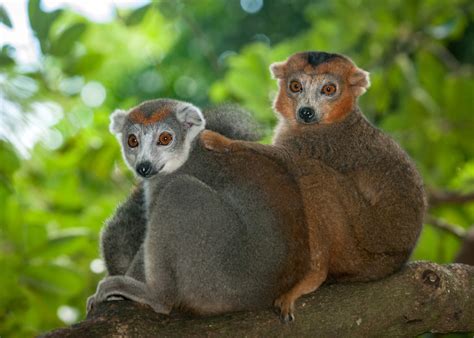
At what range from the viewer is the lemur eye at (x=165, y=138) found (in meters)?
5.90

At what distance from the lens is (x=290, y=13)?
15.0 meters

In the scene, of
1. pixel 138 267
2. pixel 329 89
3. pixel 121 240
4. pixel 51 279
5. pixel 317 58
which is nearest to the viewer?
pixel 138 267

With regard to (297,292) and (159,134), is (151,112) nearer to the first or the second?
(159,134)

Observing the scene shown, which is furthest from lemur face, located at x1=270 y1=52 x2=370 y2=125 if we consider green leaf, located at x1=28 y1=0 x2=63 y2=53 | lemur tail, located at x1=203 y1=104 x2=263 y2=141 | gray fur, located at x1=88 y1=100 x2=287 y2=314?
green leaf, located at x1=28 y1=0 x2=63 y2=53

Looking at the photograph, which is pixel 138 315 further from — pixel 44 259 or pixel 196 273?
pixel 44 259

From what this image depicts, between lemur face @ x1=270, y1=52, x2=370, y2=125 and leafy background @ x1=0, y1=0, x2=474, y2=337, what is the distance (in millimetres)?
890

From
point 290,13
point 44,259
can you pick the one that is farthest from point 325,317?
point 290,13

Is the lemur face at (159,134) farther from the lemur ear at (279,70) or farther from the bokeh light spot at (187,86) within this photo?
the bokeh light spot at (187,86)

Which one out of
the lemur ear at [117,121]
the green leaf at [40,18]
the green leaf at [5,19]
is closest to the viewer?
the lemur ear at [117,121]

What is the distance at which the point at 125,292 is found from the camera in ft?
16.7

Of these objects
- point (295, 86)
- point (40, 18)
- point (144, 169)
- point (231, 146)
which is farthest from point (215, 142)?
point (40, 18)

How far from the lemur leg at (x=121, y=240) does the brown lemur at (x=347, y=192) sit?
0.82 metres

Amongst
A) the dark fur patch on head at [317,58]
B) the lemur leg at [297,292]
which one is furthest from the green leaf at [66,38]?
the lemur leg at [297,292]

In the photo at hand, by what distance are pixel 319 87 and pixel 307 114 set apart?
Answer: 0.38 meters
